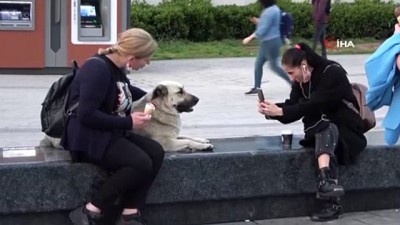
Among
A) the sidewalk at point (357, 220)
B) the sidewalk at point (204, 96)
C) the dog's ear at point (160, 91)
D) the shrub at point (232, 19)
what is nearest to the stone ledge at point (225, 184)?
the sidewalk at point (357, 220)

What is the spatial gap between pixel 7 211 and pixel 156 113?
1135mm

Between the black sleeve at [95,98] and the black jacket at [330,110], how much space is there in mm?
1353

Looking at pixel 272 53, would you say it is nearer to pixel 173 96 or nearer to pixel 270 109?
pixel 270 109

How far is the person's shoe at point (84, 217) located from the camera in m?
5.07

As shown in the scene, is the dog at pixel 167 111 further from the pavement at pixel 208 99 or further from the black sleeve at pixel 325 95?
the pavement at pixel 208 99

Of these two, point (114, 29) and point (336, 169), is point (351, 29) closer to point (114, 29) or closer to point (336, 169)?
point (114, 29)

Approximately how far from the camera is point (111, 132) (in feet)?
16.6

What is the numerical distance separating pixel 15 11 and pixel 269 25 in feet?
16.1

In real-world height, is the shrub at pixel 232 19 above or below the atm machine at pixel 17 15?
below

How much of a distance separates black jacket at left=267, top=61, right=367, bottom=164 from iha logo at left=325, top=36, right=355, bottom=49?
17.0m

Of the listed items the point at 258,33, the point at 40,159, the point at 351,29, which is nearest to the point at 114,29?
the point at 258,33

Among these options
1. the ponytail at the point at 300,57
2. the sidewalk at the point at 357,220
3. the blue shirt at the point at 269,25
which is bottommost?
the sidewalk at the point at 357,220

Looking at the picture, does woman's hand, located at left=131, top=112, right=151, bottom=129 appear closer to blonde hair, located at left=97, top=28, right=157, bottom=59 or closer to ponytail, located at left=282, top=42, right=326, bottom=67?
blonde hair, located at left=97, top=28, right=157, bottom=59

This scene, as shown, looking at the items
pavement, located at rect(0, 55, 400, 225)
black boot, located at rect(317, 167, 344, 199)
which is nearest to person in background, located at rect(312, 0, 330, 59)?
pavement, located at rect(0, 55, 400, 225)
